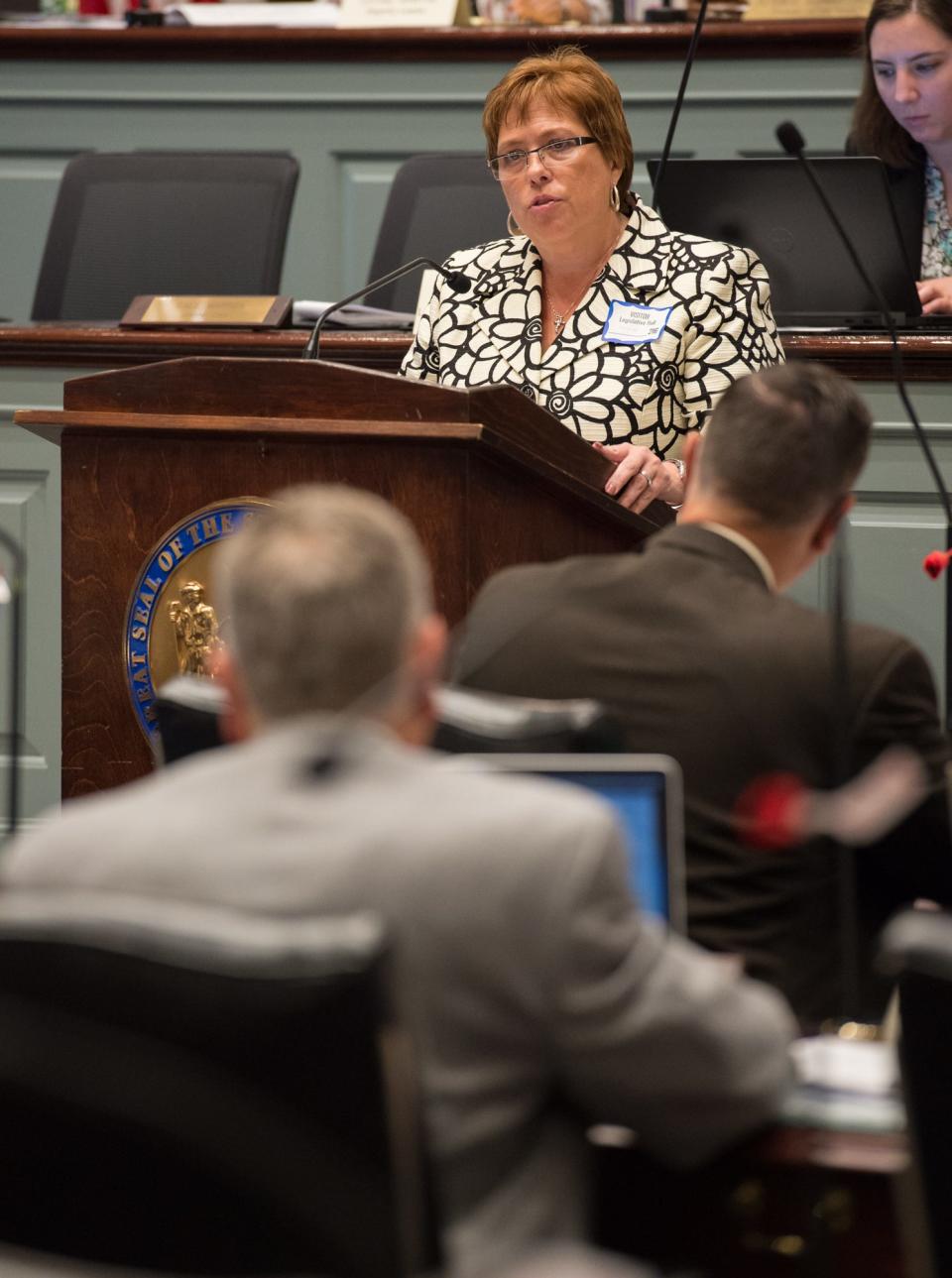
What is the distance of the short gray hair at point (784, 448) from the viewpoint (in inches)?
83.4

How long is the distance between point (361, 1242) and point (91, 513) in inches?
71.6

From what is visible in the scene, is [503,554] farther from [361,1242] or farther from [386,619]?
[361,1242]

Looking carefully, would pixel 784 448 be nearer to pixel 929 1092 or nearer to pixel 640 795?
pixel 640 795

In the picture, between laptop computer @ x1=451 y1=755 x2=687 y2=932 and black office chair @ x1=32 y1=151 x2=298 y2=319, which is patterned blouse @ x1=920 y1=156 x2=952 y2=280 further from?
laptop computer @ x1=451 y1=755 x2=687 y2=932

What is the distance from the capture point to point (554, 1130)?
4.54 ft

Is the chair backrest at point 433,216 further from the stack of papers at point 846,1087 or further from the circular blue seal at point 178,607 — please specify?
the stack of papers at point 846,1087

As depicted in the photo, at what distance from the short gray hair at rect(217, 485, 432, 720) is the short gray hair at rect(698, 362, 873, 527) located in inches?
32.3

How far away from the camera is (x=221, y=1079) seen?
121 centimetres

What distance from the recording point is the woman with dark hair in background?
4.20 metres

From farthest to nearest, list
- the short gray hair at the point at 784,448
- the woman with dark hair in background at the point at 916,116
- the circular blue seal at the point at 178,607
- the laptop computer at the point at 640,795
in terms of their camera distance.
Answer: the woman with dark hair in background at the point at 916,116 → the circular blue seal at the point at 178,607 → the short gray hair at the point at 784,448 → the laptop computer at the point at 640,795

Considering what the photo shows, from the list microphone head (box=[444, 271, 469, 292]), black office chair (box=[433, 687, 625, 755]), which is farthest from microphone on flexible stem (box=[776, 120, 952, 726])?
black office chair (box=[433, 687, 625, 755])

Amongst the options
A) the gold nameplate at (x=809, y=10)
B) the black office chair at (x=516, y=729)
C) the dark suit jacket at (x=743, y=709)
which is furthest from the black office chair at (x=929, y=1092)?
the gold nameplate at (x=809, y=10)

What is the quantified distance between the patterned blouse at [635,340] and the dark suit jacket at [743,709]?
3.99 ft

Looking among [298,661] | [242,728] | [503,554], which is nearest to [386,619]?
[298,661]
